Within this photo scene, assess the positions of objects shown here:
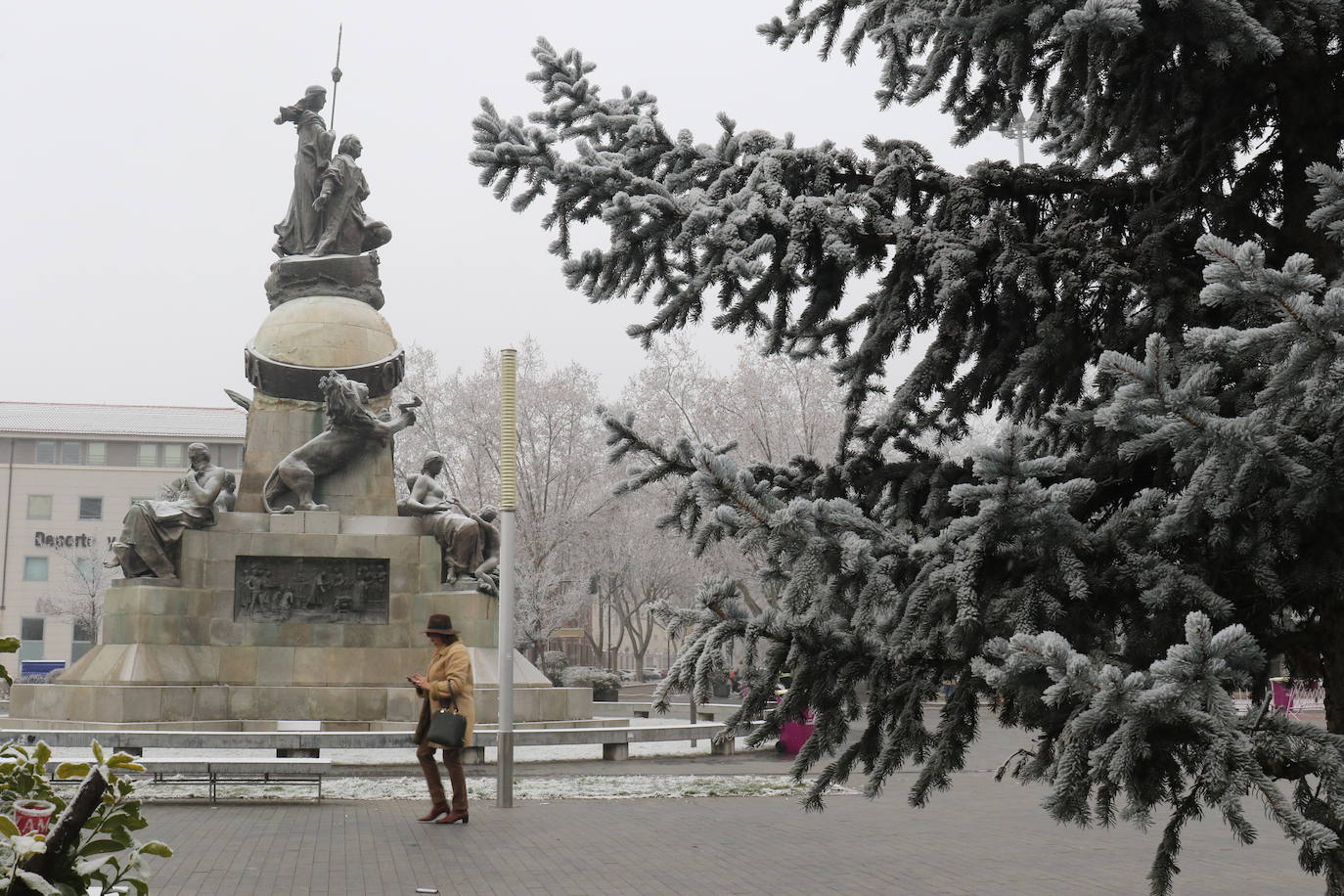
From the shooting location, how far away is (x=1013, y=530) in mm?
4152

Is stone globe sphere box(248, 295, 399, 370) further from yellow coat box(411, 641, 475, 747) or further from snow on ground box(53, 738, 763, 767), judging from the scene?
yellow coat box(411, 641, 475, 747)

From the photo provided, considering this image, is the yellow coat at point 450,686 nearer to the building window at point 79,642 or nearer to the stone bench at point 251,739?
the stone bench at point 251,739

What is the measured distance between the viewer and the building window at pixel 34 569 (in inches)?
2906

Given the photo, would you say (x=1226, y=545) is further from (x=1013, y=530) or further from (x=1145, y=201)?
(x=1145, y=201)

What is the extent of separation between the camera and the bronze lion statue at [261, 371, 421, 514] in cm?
1806

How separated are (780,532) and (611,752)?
13267 millimetres

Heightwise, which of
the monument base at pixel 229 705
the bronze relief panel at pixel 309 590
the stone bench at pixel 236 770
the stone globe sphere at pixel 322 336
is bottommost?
the stone bench at pixel 236 770

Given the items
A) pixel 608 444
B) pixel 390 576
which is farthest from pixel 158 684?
pixel 608 444

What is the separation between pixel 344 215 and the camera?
20.3 m

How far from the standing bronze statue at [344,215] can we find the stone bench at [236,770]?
31.5ft

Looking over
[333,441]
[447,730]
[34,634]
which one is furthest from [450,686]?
[34,634]

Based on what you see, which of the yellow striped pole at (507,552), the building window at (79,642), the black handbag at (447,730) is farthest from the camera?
the building window at (79,642)

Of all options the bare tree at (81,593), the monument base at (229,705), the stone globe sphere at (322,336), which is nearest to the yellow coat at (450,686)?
the monument base at (229,705)

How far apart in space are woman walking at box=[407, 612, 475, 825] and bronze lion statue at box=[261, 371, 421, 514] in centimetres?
813
